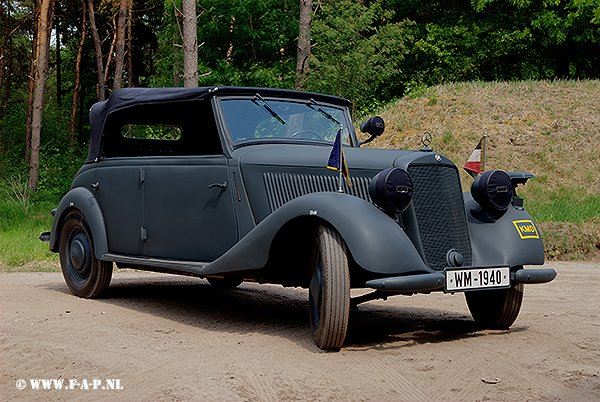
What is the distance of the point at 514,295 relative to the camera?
504cm

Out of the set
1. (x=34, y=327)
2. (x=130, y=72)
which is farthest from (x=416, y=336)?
(x=130, y=72)

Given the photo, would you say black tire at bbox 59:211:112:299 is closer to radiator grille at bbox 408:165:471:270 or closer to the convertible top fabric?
the convertible top fabric

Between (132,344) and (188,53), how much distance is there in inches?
350

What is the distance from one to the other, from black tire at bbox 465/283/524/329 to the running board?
7.47ft

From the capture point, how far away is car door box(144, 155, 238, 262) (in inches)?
206

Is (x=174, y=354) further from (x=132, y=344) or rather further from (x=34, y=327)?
(x=34, y=327)

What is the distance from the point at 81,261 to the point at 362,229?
366 cm

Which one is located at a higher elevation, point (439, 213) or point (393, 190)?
point (393, 190)

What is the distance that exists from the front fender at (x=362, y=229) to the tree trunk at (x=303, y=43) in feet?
43.3

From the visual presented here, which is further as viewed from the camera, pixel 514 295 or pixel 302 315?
pixel 302 315

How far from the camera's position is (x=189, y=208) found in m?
5.47

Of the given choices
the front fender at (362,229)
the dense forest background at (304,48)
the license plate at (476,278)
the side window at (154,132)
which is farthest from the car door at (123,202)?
the dense forest background at (304,48)

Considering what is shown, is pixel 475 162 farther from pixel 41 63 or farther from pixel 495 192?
pixel 41 63

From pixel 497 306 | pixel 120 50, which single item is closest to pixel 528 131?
pixel 497 306
